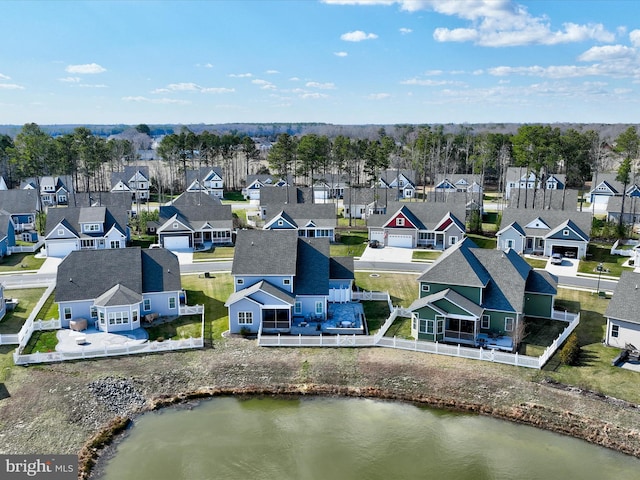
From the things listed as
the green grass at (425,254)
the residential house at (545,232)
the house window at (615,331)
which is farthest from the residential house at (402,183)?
the house window at (615,331)

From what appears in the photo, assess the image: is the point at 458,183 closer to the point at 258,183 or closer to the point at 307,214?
the point at 258,183

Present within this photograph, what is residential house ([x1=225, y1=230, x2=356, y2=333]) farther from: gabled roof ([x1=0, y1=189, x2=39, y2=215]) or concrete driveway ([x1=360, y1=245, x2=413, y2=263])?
gabled roof ([x1=0, y1=189, x2=39, y2=215])

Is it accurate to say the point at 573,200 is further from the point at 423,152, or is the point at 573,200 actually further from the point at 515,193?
the point at 423,152

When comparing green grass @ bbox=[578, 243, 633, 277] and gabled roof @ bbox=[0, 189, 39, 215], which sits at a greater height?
gabled roof @ bbox=[0, 189, 39, 215]

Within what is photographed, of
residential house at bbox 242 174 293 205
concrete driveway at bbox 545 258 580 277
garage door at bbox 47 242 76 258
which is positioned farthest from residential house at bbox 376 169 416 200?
garage door at bbox 47 242 76 258

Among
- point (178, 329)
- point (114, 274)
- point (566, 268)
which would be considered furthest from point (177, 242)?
point (566, 268)

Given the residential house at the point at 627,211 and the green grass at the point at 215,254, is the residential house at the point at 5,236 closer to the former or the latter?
the green grass at the point at 215,254

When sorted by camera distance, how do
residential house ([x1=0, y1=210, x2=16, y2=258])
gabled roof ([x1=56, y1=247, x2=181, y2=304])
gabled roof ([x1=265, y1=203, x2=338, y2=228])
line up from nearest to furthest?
gabled roof ([x1=56, y1=247, x2=181, y2=304]), residential house ([x1=0, y1=210, x2=16, y2=258]), gabled roof ([x1=265, y1=203, x2=338, y2=228])
